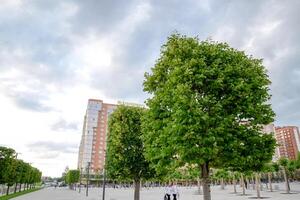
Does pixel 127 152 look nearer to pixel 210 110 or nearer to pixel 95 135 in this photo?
pixel 210 110

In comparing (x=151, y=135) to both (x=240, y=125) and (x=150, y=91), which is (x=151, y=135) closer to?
(x=150, y=91)

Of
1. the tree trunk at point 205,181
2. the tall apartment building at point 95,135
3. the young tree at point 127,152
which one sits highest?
the tall apartment building at point 95,135

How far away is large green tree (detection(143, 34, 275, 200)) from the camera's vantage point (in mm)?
13656

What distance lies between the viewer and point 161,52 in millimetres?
17531

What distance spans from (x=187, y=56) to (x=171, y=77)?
1819 millimetres

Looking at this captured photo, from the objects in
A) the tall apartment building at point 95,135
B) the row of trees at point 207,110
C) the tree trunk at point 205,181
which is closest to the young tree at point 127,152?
the row of trees at point 207,110

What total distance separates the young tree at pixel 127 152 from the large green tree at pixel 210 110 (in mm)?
7025

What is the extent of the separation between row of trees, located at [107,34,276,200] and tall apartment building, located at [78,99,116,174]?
16438 cm

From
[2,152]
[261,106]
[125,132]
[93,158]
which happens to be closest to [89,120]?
[93,158]

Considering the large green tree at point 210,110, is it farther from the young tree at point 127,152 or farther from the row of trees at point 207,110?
the young tree at point 127,152

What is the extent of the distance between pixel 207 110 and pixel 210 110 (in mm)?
225

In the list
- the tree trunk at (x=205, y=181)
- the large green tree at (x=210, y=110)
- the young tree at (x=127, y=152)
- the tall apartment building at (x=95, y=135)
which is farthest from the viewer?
the tall apartment building at (x=95, y=135)

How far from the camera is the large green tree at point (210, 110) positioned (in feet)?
44.8

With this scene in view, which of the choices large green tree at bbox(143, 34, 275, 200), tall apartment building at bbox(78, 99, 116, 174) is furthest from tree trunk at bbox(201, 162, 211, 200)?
tall apartment building at bbox(78, 99, 116, 174)
